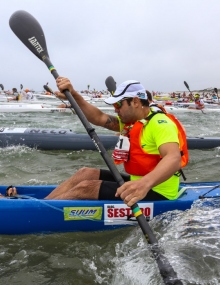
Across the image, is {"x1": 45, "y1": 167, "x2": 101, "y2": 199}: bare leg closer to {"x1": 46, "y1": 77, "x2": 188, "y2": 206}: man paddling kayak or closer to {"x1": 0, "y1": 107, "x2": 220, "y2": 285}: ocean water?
{"x1": 46, "y1": 77, "x2": 188, "y2": 206}: man paddling kayak

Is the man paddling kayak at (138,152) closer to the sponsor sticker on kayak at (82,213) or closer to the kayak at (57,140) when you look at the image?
the sponsor sticker on kayak at (82,213)

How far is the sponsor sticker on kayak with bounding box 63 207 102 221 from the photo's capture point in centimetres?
334

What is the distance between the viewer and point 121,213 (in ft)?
11.2

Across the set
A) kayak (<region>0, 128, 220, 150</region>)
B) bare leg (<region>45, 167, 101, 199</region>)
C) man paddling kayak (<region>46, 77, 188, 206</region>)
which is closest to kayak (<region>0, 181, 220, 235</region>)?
man paddling kayak (<region>46, 77, 188, 206</region>)

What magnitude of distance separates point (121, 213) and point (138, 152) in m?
0.69

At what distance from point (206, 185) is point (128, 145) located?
55.3 inches

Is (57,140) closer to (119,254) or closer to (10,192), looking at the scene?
(10,192)

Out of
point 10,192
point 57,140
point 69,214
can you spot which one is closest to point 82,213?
point 69,214

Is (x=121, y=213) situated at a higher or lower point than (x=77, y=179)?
lower

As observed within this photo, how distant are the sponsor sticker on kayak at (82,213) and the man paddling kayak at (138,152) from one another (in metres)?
0.13

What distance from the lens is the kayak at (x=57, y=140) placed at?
8188 mm

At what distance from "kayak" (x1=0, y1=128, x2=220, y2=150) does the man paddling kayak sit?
4428mm

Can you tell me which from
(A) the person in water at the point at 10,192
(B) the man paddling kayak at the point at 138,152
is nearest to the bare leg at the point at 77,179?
(B) the man paddling kayak at the point at 138,152

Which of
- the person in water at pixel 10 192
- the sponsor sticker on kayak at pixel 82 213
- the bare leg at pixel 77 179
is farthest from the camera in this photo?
the person in water at pixel 10 192
